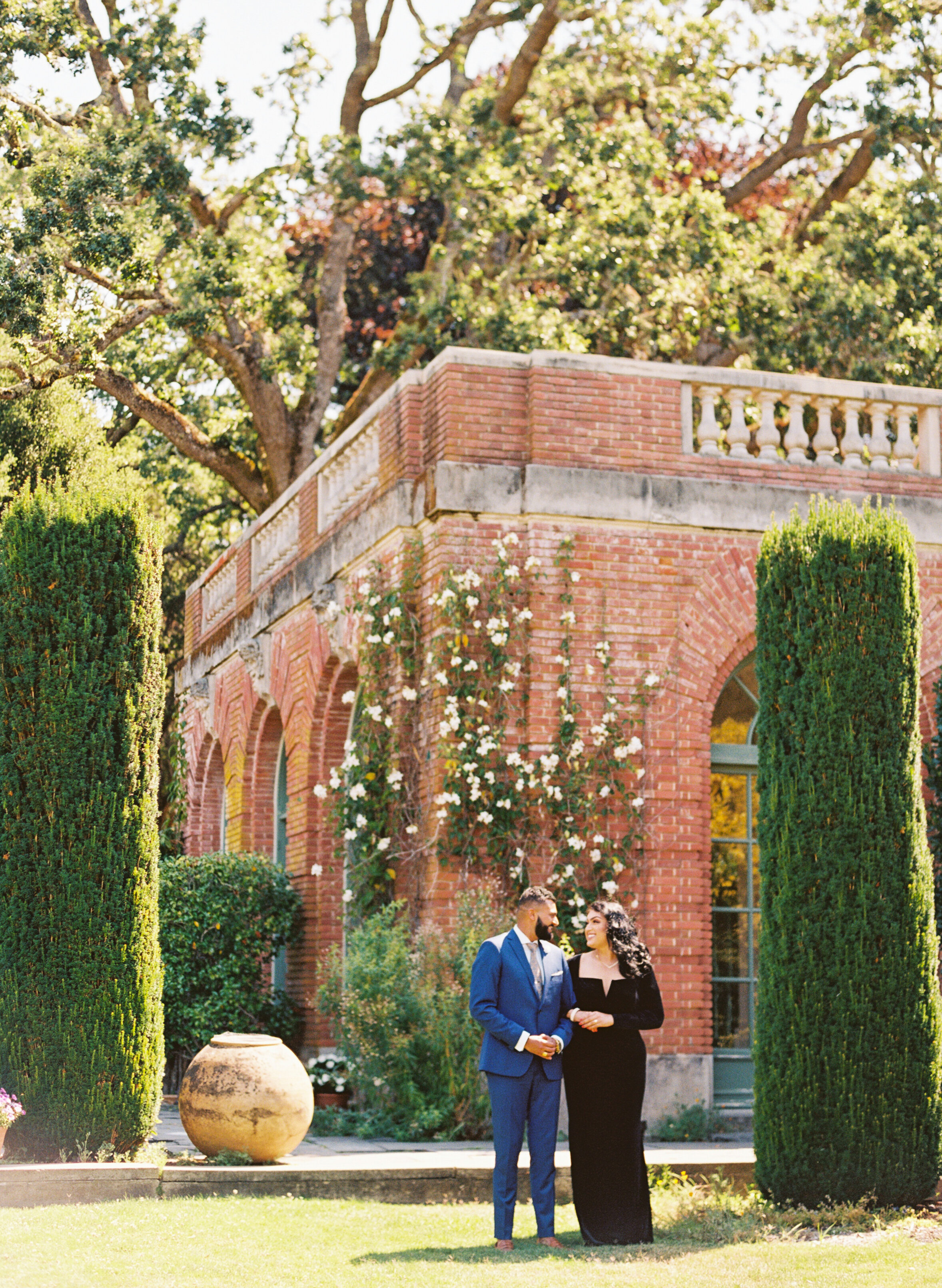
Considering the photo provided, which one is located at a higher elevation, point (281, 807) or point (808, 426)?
point (808, 426)

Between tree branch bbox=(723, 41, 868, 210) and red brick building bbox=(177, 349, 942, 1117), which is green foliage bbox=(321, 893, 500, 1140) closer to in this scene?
red brick building bbox=(177, 349, 942, 1117)

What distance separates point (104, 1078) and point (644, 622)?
5.42 m

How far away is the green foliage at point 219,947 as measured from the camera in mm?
13398

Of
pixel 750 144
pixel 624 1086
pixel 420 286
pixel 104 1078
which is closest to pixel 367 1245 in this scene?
pixel 624 1086

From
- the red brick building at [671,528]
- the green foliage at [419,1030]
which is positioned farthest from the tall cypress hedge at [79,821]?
the red brick building at [671,528]

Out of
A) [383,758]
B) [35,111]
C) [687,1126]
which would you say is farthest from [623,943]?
[35,111]

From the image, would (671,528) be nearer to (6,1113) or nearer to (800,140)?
(6,1113)

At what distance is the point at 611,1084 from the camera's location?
7586 mm

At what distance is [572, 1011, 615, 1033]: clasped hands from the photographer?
7.52m

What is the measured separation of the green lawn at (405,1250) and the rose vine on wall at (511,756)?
340 centimetres

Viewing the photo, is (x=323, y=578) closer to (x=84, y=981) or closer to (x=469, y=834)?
(x=469, y=834)

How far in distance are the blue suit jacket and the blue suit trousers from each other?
0.21ft

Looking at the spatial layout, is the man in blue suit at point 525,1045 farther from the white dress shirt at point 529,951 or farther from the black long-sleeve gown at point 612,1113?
the black long-sleeve gown at point 612,1113

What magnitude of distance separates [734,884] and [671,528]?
2.94 meters
